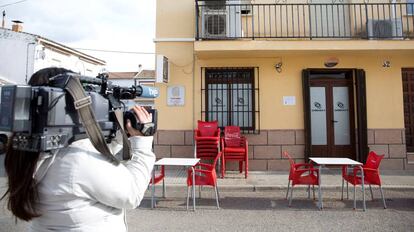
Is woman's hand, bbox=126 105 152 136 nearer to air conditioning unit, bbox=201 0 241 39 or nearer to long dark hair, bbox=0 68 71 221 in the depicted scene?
long dark hair, bbox=0 68 71 221

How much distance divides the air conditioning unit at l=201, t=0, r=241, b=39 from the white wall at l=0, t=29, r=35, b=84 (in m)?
11.6

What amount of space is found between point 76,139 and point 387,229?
14.0 feet

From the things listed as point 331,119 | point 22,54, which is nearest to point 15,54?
point 22,54

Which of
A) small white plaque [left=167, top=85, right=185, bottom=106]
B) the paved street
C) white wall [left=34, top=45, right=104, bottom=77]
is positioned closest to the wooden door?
the paved street

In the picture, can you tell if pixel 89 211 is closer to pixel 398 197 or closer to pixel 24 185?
pixel 24 185

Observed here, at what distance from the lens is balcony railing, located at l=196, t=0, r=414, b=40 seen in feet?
26.0

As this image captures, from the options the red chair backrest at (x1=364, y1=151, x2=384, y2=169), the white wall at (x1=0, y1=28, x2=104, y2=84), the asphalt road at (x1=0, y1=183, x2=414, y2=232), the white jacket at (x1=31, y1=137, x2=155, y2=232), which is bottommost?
the asphalt road at (x1=0, y1=183, x2=414, y2=232)

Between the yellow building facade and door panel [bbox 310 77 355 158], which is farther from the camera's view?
door panel [bbox 310 77 355 158]

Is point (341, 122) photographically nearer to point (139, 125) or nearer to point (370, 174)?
point (370, 174)

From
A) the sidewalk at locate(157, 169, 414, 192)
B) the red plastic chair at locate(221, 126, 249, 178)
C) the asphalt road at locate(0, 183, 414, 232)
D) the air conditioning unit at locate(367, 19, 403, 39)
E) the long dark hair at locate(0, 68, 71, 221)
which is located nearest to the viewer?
the long dark hair at locate(0, 68, 71, 221)

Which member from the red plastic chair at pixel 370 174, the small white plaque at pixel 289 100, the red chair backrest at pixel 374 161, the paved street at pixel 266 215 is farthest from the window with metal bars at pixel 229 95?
the red chair backrest at pixel 374 161

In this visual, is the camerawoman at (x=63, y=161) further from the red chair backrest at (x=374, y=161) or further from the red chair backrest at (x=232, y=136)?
the red chair backrest at (x=232, y=136)

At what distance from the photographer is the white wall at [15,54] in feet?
51.3

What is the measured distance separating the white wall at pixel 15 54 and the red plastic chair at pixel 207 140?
12459 mm
